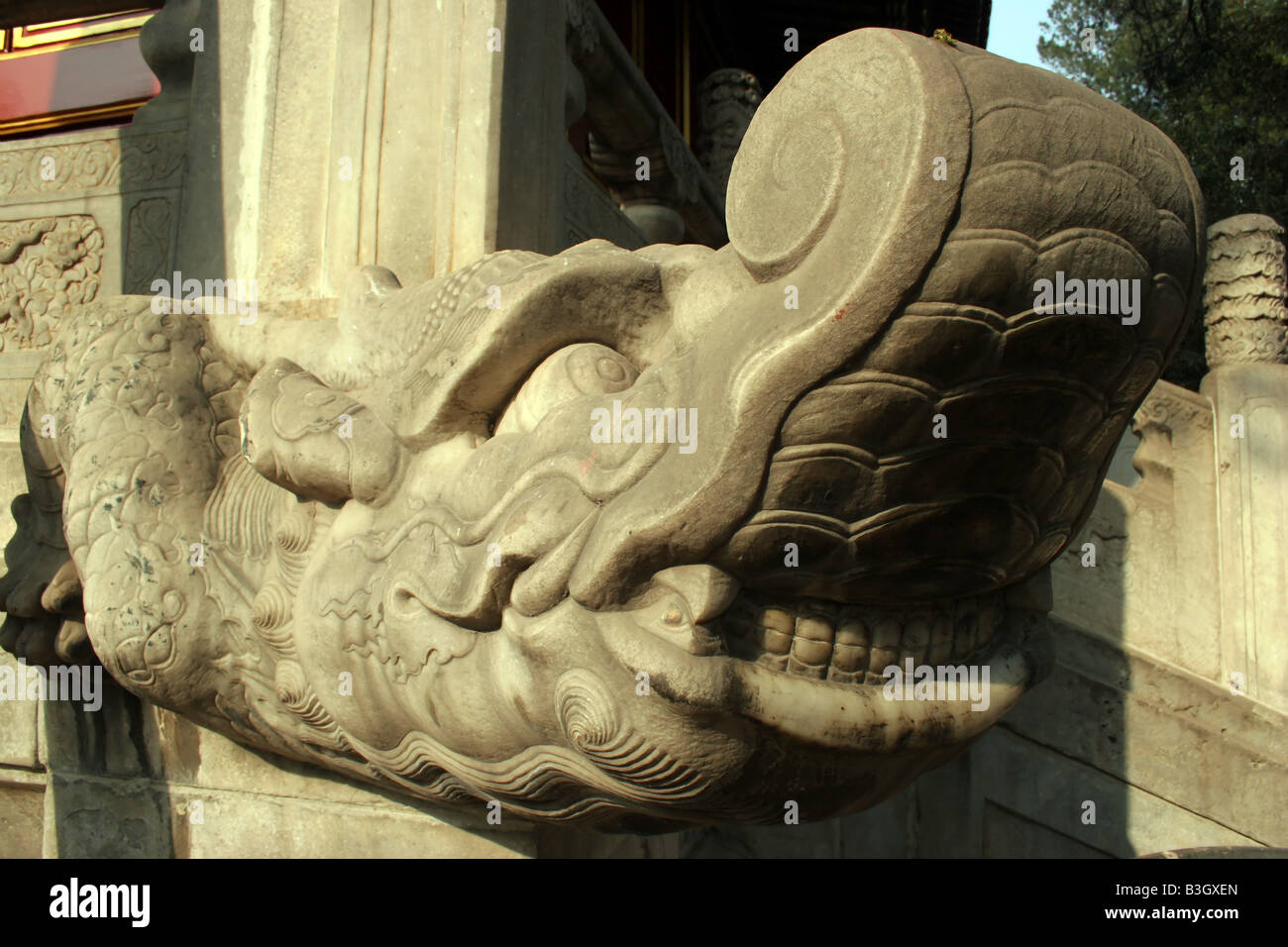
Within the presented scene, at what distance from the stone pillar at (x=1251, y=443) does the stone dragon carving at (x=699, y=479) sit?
3510 mm

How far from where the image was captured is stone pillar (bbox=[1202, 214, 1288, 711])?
4.62 m

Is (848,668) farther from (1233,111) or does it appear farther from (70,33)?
(1233,111)

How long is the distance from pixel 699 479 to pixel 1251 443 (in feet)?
14.2

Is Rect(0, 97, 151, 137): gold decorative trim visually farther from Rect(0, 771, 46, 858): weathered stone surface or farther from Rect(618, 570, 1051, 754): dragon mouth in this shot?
Rect(618, 570, 1051, 754): dragon mouth

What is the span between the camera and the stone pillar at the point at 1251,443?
4.62 metres

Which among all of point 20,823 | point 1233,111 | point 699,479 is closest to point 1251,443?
point 699,479

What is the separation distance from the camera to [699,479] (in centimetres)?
134

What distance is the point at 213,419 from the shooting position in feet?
7.32

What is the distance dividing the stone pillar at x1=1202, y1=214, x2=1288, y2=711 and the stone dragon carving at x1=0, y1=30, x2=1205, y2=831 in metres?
3.51

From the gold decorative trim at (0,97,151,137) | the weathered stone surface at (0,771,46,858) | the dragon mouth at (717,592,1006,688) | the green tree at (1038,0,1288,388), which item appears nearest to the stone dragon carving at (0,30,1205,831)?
the dragon mouth at (717,592,1006,688)

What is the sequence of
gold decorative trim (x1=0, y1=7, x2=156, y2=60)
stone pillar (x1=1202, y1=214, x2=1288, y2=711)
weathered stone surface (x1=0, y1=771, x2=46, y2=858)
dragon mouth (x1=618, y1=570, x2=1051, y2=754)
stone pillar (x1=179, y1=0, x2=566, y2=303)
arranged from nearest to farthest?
dragon mouth (x1=618, y1=570, x2=1051, y2=754), stone pillar (x1=179, y1=0, x2=566, y2=303), weathered stone surface (x1=0, y1=771, x2=46, y2=858), gold decorative trim (x1=0, y1=7, x2=156, y2=60), stone pillar (x1=1202, y1=214, x2=1288, y2=711)

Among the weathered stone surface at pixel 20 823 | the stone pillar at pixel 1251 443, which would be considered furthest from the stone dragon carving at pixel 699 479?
the stone pillar at pixel 1251 443
